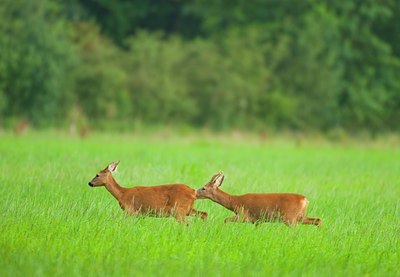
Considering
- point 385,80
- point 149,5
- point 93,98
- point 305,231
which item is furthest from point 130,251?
point 149,5

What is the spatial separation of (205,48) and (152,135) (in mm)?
9707

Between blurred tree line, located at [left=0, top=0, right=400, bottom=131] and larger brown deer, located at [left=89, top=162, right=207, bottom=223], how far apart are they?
85.8ft

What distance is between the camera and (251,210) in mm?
9547

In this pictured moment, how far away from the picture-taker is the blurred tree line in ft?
123

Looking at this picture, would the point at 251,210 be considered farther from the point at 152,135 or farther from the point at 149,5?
the point at 149,5

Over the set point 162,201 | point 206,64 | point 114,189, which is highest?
point 206,64

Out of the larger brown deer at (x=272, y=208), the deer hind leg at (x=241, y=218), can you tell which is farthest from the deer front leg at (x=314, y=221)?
the deer hind leg at (x=241, y=218)

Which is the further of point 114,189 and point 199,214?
point 114,189

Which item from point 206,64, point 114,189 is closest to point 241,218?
point 114,189

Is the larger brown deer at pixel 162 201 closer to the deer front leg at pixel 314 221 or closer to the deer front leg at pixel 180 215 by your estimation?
the deer front leg at pixel 180 215

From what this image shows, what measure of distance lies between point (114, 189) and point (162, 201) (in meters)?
0.90

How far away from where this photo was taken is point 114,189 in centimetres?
1015

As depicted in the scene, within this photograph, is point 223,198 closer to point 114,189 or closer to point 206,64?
point 114,189

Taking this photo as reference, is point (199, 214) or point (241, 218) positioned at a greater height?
point (241, 218)
